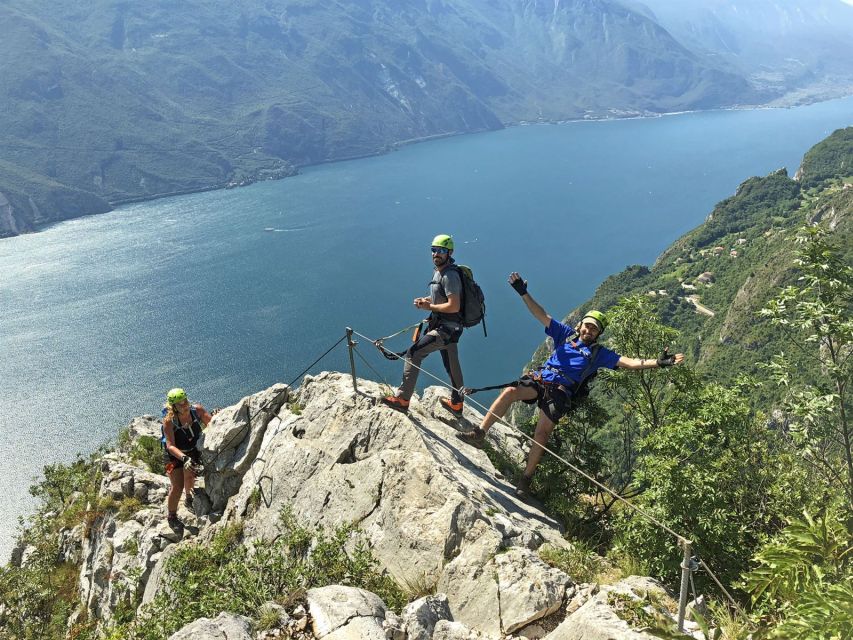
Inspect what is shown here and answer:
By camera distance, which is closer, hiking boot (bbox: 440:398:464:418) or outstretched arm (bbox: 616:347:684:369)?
outstretched arm (bbox: 616:347:684:369)

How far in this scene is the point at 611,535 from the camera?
325 inches

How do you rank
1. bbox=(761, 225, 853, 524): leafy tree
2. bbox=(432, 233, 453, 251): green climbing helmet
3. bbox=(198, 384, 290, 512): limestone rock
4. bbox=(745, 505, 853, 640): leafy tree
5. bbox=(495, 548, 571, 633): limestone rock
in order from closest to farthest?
bbox=(745, 505, 853, 640): leafy tree < bbox=(495, 548, 571, 633): limestone rock < bbox=(761, 225, 853, 524): leafy tree < bbox=(432, 233, 453, 251): green climbing helmet < bbox=(198, 384, 290, 512): limestone rock

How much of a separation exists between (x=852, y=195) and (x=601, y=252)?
146 ft

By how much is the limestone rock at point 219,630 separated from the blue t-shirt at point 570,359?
16.3ft

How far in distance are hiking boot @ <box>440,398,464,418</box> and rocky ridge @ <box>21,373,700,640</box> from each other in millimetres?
156

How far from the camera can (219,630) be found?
5.37 metres

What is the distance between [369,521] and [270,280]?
10180 cm

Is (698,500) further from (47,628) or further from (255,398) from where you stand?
(47,628)

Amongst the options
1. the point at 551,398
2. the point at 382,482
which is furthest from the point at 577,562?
the point at 382,482

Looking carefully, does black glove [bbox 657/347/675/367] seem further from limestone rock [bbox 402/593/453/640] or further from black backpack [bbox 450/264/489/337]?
limestone rock [bbox 402/593/453/640]

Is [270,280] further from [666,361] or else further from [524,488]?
[666,361]

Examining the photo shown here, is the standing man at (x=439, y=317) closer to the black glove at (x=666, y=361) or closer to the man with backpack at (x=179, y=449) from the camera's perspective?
the black glove at (x=666, y=361)

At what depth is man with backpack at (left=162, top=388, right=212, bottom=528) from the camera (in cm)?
1103

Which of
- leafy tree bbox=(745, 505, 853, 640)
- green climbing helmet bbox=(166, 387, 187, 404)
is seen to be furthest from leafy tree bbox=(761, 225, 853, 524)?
green climbing helmet bbox=(166, 387, 187, 404)
